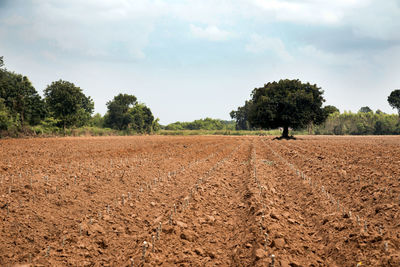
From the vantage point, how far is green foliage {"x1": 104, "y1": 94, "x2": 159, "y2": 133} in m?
71.4

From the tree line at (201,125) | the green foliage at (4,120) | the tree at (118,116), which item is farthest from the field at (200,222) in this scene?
the tree line at (201,125)

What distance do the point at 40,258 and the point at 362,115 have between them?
10404cm

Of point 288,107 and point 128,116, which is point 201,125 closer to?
point 128,116

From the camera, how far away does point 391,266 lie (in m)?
4.13

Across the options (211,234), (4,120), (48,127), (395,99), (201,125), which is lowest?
(211,234)

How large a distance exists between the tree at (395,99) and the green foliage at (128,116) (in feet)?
206

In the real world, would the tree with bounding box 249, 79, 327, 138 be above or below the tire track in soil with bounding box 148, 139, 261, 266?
above

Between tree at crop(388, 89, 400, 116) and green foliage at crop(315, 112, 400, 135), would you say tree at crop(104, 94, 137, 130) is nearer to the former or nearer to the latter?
green foliage at crop(315, 112, 400, 135)

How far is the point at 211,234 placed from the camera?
5.76 metres

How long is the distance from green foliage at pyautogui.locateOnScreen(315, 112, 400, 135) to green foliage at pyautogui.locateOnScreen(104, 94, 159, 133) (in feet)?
159

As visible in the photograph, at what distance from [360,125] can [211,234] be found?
92.5m

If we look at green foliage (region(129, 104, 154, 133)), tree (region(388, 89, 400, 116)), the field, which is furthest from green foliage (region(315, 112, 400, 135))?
the field

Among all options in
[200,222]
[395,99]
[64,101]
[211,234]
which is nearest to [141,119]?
[64,101]

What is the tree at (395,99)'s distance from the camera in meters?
77.9
